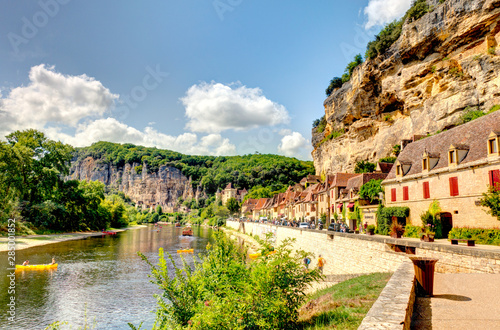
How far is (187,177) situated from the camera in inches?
7761

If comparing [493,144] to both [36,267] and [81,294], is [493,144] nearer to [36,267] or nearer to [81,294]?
[81,294]

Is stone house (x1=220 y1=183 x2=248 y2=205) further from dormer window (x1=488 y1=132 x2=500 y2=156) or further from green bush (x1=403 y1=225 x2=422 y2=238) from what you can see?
dormer window (x1=488 y1=132 x2=500 y2=156)

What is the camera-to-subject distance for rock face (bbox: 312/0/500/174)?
110 feet

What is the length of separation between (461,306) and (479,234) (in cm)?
1325

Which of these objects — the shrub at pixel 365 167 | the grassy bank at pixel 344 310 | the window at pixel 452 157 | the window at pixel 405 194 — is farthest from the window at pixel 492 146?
the shrub at pixel 365 167

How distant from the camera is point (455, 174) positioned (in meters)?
19.6

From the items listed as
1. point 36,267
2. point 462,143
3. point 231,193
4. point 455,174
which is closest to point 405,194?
point 455,174

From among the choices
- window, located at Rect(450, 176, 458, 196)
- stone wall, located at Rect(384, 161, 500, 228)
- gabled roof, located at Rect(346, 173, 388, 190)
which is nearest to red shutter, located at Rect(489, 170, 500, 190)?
stone wall, located at Rect(384, 161, 500, 228)

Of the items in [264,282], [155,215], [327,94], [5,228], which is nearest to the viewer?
[264,282]

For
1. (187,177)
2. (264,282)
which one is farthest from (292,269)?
(187,177)

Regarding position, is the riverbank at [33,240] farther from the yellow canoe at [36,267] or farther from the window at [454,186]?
the window at [454,186]

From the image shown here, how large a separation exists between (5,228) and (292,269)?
46.9 m

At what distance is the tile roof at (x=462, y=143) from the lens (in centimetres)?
1878

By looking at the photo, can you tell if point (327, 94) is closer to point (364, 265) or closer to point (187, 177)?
point (364, 265)
